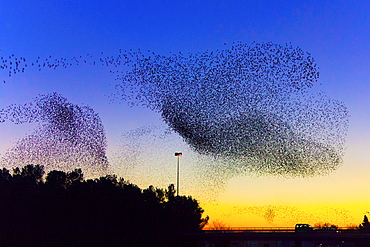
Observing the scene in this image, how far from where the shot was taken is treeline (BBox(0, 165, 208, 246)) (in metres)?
99.9

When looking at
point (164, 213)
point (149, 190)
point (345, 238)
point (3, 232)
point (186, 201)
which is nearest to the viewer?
point (3, 232)

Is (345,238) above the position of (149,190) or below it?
below

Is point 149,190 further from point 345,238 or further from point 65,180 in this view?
point 345,238

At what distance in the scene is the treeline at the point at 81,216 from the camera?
99.9 m

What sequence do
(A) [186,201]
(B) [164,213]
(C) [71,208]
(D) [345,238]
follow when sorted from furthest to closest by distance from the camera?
(A) [186,201]
(B) [164,213]
(C) [71,208]
(D) [345,238]

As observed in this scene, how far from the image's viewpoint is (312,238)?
104125 mm

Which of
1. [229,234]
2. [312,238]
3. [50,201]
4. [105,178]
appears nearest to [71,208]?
[50,201]

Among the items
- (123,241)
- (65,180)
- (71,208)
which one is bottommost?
(123,241)

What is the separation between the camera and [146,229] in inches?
4525

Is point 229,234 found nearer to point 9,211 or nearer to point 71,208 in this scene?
point 71,208

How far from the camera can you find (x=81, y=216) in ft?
356

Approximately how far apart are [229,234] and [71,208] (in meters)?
34.4

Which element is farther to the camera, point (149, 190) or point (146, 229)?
point (149, 190)

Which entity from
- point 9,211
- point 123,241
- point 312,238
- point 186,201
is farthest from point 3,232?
point 186,201
